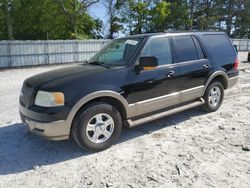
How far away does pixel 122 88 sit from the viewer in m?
4.22

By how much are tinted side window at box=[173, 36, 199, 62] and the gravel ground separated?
1332 millimetres

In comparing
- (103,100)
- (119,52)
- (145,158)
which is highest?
(119,52)

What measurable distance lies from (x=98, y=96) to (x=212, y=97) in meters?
3.12

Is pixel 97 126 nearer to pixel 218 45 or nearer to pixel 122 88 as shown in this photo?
pixel 122 88

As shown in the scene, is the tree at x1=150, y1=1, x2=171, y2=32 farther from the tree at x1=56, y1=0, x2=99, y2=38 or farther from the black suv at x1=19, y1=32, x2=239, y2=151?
the black suv at x1=19, y1=32, x2=239, y2=151

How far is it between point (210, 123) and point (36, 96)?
342cm

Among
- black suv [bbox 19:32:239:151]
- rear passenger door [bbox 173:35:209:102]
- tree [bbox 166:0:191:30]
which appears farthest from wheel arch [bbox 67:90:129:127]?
tree [bbox 166:0:191:30]

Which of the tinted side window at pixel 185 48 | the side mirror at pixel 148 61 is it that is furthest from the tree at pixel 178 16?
the side mirror at pixel 148 61

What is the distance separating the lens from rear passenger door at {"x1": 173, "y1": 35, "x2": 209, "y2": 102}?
5.11 meters

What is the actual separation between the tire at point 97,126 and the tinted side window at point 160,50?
1.24m

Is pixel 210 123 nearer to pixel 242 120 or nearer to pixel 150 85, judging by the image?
pixel 242 120

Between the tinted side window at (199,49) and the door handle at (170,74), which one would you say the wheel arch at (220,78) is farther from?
the door handle at (170,74)

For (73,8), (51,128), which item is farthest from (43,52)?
(51,128)

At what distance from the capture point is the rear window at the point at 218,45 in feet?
18.9
